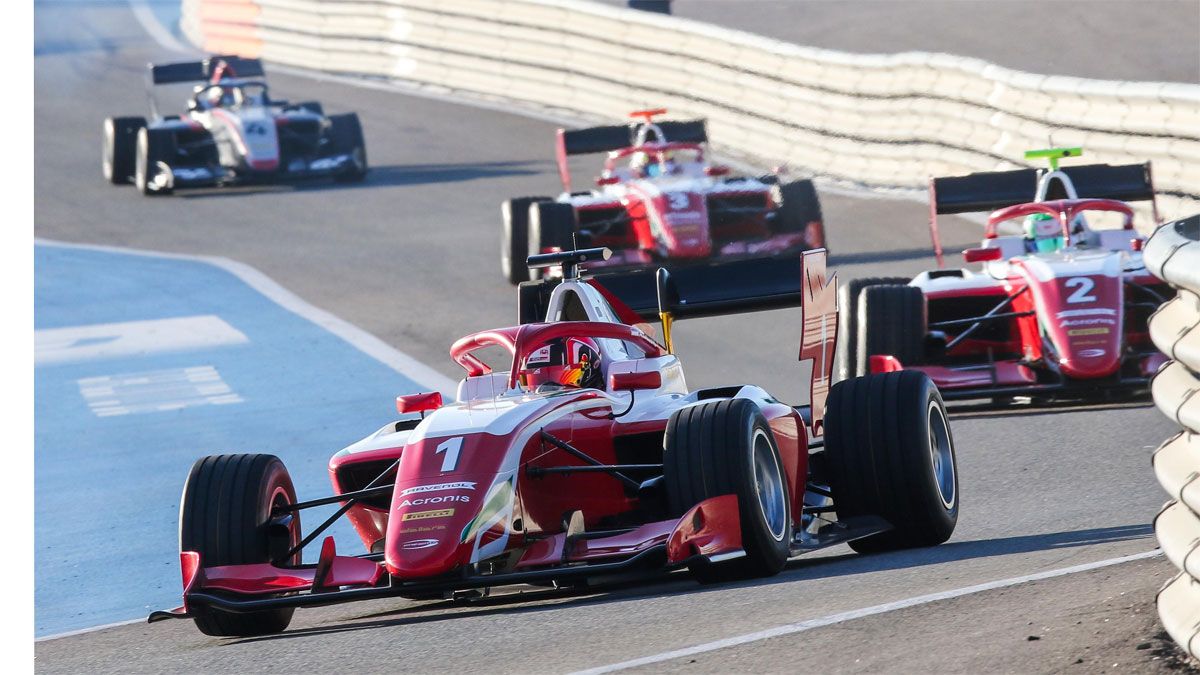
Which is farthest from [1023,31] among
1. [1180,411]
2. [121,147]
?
[1180,411]

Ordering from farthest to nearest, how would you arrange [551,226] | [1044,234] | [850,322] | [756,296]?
[551,226] → [1044,234] → [850,322] → [756,296]

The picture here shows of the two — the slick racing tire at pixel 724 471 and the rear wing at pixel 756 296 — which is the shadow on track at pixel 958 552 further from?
the rear wing at pixel 756 296

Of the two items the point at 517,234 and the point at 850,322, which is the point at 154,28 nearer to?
the point at 517,234

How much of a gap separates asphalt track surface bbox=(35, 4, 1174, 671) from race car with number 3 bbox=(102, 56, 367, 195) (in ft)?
1.23

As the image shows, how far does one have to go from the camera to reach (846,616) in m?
6.73

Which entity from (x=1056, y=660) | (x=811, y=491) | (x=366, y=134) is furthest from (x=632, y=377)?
(x=366, y=134)

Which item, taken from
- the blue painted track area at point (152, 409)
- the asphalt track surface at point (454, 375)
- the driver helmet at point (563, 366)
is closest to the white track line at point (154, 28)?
the asphalt track surface at point (454, 375)

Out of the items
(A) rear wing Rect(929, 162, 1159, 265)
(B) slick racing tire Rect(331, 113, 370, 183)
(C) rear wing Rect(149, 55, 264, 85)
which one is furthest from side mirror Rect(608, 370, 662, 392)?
(B) slick racing tire Rect(331, 113, 370, 183)

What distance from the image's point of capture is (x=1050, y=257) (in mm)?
13797

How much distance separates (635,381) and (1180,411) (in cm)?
321

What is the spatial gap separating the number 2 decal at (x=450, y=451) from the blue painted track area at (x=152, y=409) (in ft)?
9.55

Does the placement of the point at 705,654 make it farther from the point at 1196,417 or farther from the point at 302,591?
the point at 302,591

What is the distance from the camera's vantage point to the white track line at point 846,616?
6.39m
